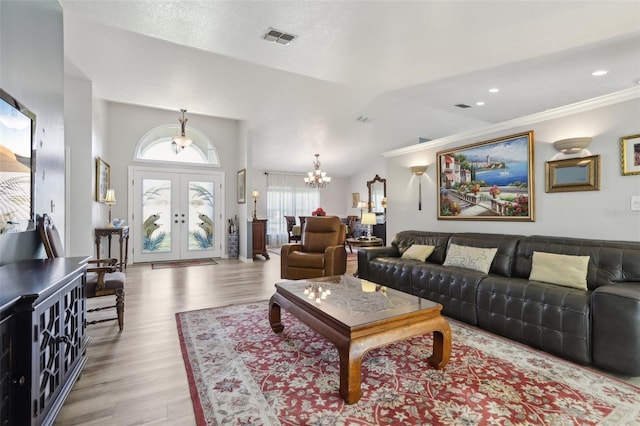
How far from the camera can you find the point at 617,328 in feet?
6.55

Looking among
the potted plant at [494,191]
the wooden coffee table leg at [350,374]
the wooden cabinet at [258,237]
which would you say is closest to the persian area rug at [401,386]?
the wooden coffee table leg at [350,374]

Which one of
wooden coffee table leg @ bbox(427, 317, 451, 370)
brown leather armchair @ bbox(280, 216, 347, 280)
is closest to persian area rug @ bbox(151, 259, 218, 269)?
brown leather armchair @ bbox(280, 216, 347, 280)

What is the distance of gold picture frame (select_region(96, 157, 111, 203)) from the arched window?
31.9 inches

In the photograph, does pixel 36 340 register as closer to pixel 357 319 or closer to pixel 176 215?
pixel 357 319

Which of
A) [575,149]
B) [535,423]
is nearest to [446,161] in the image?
[575,149]

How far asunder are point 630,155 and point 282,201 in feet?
28.3

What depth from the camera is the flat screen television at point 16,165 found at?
1.69 metres

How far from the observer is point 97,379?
199 cm

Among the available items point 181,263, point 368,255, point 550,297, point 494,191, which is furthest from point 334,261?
point 181,263

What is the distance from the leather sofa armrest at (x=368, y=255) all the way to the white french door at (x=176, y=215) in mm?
4028

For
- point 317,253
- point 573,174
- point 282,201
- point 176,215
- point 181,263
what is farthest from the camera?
point 282,201

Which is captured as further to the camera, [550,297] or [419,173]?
[419,173]

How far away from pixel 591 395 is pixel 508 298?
88cm

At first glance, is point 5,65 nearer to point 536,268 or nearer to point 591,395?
point 591,395
